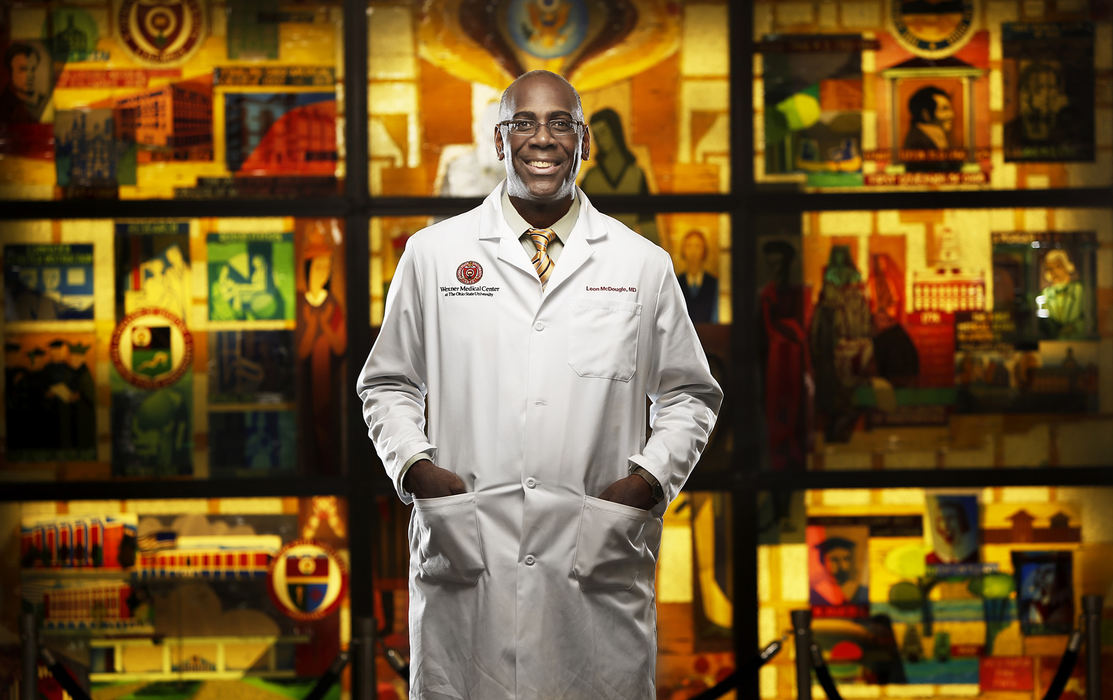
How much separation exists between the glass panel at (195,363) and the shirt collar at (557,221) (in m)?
2.31

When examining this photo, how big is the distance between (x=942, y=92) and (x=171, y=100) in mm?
3427

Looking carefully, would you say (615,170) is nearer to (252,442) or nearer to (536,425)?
(252,442)

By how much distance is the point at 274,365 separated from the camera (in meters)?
4.70

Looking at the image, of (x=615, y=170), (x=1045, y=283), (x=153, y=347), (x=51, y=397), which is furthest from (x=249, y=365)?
(x=1045, y=283)

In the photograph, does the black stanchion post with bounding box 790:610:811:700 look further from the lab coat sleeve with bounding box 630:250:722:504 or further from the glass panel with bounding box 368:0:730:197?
the glass panel with bounding box 368:0:730:197

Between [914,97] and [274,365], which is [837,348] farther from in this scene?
[274,365]

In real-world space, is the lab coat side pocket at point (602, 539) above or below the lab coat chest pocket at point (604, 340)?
below

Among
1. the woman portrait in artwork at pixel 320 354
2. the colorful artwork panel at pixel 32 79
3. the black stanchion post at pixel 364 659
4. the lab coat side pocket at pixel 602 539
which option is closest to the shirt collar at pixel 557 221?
the lab coat side pocket at pixel 602 539

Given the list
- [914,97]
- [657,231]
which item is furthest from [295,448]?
[914,97]

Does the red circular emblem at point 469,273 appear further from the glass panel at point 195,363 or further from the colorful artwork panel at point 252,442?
the colorful artwork panel at point 252,442

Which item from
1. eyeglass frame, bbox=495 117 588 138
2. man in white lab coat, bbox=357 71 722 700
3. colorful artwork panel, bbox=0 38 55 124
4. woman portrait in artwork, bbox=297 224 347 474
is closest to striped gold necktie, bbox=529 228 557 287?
man in white lab coat, bbox=357 71 722 700

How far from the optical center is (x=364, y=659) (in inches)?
149

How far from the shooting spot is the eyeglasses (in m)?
2.40

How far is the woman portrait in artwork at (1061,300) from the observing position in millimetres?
4746
